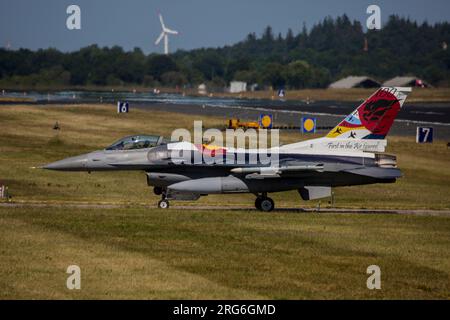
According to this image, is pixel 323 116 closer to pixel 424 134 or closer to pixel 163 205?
pixel 424 134

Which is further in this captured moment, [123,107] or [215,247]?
[123,107]

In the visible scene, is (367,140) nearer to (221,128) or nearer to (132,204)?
(132,204)

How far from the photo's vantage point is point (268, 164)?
34.3 m

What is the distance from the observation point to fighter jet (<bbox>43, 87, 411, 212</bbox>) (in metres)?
34.1

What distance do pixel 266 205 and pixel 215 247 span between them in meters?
9.36

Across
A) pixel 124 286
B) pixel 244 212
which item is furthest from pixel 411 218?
pixel 124 286

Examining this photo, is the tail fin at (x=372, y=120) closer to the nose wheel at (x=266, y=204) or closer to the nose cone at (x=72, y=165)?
the nose wheel at (x=266, y=204)

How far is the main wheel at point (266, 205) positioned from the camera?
3503 centimetres

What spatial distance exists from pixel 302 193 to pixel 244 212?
246cm

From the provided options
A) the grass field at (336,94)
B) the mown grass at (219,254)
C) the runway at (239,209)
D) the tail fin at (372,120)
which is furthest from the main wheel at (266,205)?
the grass field at (336,94)

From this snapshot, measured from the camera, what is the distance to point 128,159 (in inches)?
1358

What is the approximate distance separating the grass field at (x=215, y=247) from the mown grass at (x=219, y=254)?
31 mm

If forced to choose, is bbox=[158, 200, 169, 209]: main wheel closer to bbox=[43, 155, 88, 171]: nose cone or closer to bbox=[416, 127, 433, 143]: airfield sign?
bbox=[43, 155, 88, 171]: nose cone

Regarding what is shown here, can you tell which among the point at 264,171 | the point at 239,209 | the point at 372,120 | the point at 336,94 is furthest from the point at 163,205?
the point at 336,94
